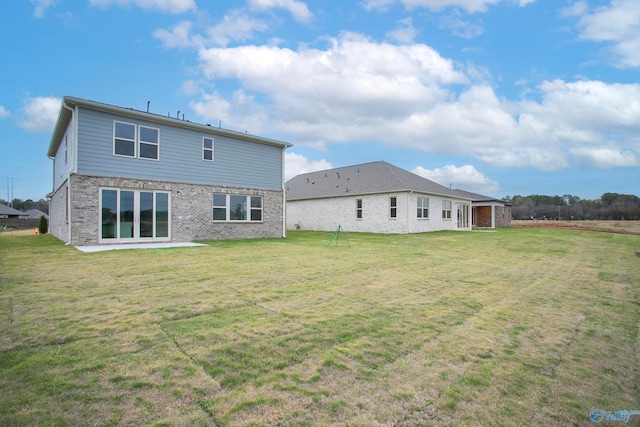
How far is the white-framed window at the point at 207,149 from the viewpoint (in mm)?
14867

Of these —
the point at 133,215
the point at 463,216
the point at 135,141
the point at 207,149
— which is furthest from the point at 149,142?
the point at 463,216

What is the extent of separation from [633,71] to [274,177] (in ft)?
59.8

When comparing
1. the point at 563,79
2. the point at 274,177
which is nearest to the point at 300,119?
the point at 274,177

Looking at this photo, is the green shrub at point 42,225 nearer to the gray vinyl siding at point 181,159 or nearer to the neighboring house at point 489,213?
the gray vinyl siding at point 181,159

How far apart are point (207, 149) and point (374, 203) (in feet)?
40.4

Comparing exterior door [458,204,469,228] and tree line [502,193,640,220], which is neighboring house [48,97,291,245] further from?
tree line [502,193,640,220]

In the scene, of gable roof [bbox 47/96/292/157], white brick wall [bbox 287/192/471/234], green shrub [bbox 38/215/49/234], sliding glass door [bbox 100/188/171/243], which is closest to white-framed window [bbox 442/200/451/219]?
white brick wall [bbox 287/192/471/234]

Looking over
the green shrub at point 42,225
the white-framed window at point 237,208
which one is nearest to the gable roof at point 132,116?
the white-framed window at point 237,208

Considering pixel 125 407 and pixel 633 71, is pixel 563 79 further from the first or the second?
pixel 125 407

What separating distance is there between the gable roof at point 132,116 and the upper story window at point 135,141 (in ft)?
1.53

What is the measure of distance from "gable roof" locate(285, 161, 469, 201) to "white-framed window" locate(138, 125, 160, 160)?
13978 millimetres

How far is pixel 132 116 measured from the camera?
12734 mm

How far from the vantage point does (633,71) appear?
586 inches

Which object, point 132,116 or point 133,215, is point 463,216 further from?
point 132,116
